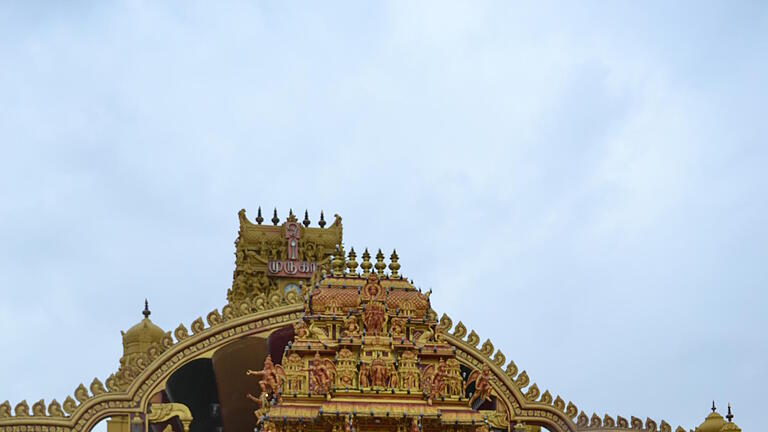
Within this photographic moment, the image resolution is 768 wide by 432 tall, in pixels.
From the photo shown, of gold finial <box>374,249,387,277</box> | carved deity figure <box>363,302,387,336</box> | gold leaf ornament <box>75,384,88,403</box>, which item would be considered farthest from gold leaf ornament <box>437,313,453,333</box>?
gold leaf ornament <box>75,384,88,403</box>

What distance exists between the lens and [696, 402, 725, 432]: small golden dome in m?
33.0

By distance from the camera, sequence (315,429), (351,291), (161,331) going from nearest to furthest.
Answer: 1. (315,429)
2. (351,291)
3. (161,331)

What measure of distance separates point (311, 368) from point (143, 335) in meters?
9.48

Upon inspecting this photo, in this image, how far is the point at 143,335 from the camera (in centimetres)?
3550

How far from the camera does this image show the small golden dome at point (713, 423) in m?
33.0

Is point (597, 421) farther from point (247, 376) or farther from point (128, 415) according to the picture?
point (128, 415)

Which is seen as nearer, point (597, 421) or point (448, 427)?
point (448, 427)

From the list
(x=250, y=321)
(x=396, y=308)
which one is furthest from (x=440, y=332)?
A: (x=250, y=321)

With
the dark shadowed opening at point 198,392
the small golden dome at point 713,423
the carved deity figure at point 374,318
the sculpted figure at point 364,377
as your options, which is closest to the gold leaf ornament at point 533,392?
the small golden dome at point 713,423

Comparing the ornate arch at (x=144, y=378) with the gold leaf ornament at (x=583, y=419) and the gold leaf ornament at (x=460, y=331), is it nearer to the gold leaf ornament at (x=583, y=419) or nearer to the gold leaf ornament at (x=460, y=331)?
the gold leaf ornament at (x=460, y=331)

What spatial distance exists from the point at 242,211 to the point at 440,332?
34.8ft

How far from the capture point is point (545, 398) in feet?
115

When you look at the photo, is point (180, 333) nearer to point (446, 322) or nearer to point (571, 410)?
point (446, 322)

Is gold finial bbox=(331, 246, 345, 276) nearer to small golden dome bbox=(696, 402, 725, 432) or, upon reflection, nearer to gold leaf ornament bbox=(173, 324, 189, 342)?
gold leaf ornament bbox=(173, 324, 189, 342)
